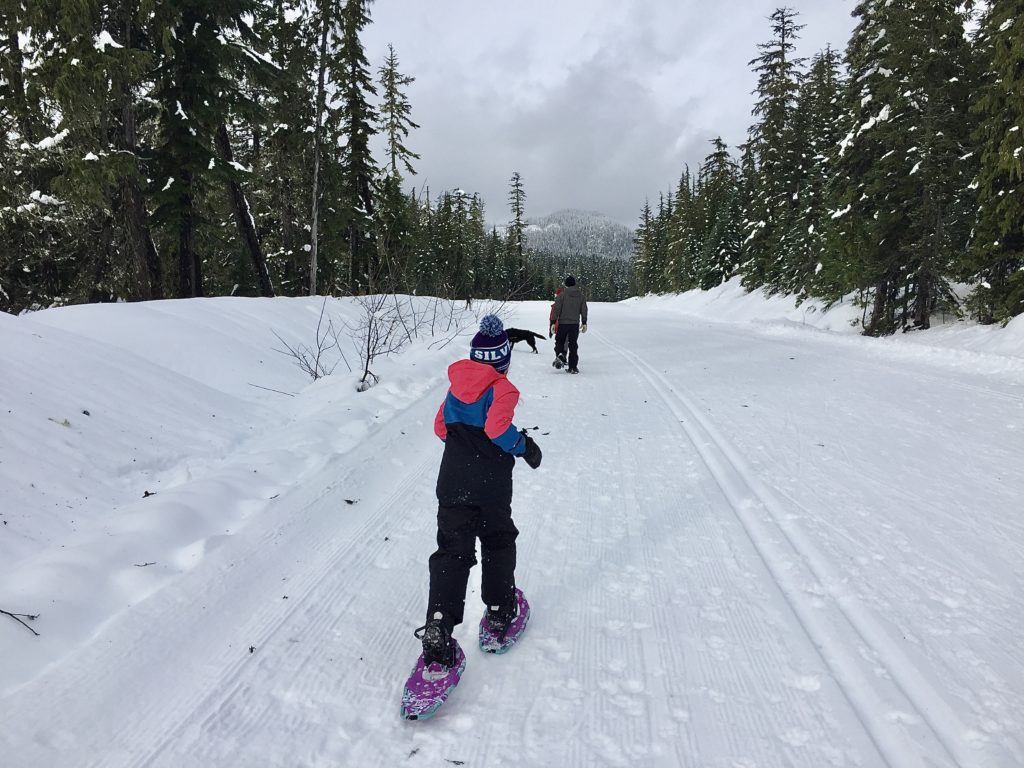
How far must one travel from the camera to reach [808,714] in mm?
2084

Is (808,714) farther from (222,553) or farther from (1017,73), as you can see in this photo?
(1017,73)

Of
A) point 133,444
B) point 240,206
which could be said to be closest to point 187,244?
point 240,206

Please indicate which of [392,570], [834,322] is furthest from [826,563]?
[834,322]

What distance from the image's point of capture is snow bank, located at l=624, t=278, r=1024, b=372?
977 cm

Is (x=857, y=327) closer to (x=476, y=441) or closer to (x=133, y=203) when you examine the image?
(x=476, y=441)

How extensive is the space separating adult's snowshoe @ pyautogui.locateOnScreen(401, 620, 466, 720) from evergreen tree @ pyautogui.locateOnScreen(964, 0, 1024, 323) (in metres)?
13.3

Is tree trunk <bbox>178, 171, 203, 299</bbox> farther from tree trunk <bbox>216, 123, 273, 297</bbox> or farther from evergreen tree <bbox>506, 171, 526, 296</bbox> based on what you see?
evergreen tree <bbox>506, 171, 526, 296</bbox>

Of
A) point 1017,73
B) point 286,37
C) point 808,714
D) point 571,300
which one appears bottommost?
point 808,714

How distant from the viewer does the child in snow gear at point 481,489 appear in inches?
94.3

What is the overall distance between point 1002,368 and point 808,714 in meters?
9.68

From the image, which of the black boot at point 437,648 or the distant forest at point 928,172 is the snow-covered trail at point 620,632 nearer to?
the black boot at point 437,648

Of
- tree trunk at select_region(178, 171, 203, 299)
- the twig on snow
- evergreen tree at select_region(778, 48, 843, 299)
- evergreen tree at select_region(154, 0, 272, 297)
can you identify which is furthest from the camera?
evergreen tree at select_region(778, 48, 843, 299)

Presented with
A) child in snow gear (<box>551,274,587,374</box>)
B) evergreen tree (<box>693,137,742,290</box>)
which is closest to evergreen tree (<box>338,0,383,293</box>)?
child in snow gear (<box>551,274,587,374</box>)

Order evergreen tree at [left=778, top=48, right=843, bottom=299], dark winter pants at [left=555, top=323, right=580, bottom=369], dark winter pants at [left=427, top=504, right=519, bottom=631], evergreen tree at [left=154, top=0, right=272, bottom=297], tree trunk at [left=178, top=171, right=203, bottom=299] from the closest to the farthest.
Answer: dark winter pants at [left=427, top=504, right=519, bottom=631] → dark winter pants at [left=555, top=323, right=580, bottom=369] → evergreen tree at [left=154, top=0, right=272, bottom=297] → tree trunk at [left=178, top=171, right=203, bottom=299] → evergreen tree at [left=778, top=48, right=843, bottom=299]
